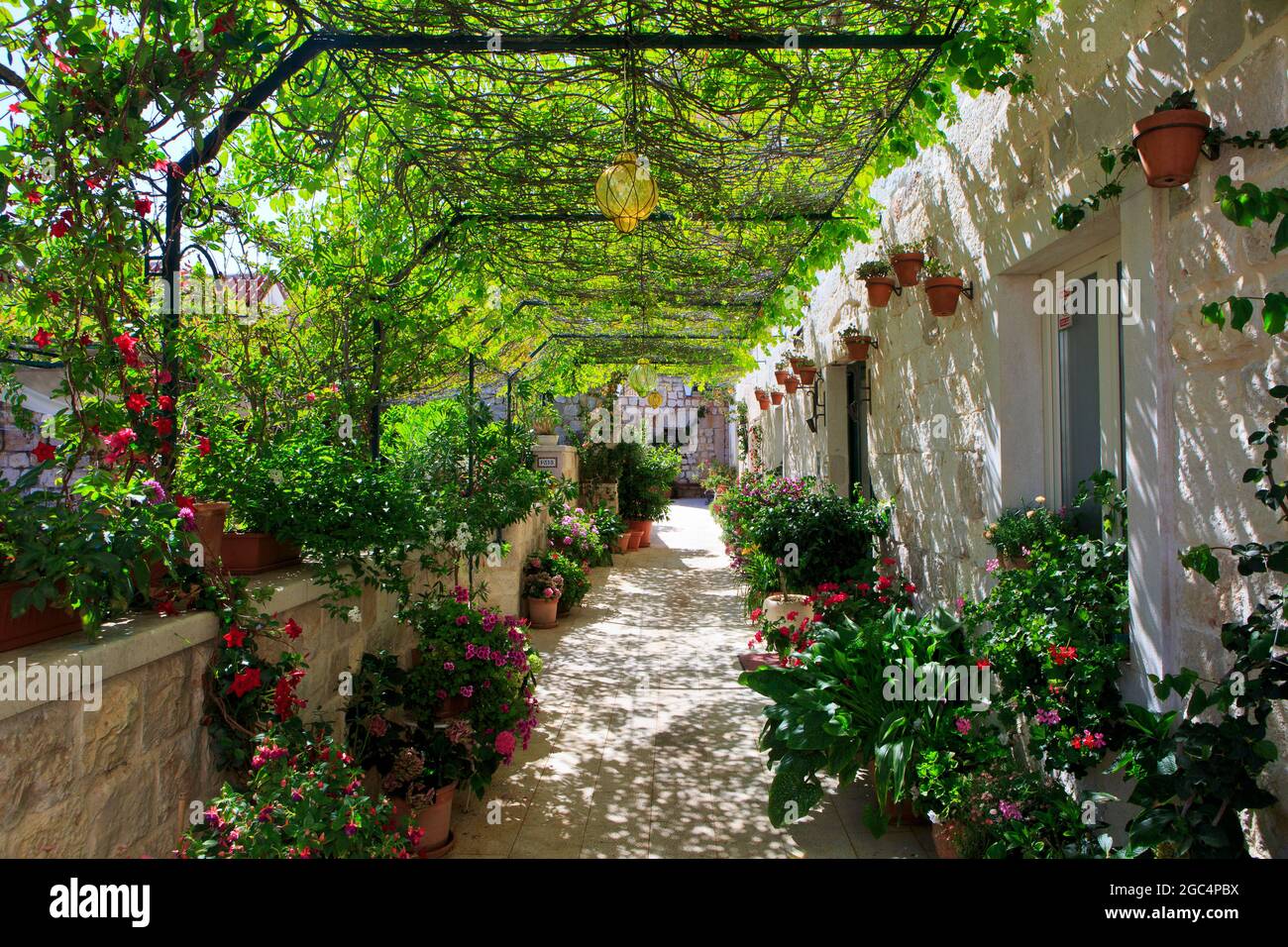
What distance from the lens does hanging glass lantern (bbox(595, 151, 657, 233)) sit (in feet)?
11.0

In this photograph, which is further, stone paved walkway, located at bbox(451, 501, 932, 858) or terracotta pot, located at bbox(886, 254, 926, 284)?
terracotta pot, located at bbox(886, 254, 926, 284)

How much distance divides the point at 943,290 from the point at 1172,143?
1705 mm

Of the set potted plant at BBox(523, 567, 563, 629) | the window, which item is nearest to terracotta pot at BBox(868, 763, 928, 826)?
the window

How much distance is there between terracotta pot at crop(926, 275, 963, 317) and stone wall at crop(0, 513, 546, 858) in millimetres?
3013

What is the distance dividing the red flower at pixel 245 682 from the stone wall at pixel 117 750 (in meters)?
0.09

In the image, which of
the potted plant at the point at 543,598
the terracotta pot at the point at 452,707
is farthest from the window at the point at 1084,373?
the potted plant at the point at 543,598

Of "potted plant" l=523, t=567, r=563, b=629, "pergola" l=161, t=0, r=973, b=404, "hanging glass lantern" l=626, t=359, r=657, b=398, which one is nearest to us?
"pergola" l=161, t=0, r=973, b=404

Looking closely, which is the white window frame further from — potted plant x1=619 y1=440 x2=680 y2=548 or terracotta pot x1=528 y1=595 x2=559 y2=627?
potted plant x1=619 y1=440 x2=680 y2=548

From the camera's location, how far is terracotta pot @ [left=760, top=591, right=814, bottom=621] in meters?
5.73

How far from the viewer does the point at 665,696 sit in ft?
16.6

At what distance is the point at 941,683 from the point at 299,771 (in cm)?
217

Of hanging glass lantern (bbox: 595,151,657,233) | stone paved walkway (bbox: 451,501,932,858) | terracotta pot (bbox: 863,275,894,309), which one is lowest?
stone paved walkway (bbox: 451,501,932,858)

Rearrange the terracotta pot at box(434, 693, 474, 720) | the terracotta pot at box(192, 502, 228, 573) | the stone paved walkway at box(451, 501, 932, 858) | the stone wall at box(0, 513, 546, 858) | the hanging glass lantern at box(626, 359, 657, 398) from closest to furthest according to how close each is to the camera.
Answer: the stone wall at box(0, 513, 546, 858) < the terracotta pot at box(192, 502, 228, 573) < the stone paved walkway at box(451, 501, 932, 858) < the terracotta pot at box(434, 693, 474, 720) < the hanging glass lantern at box(626, 359, 657, 398)

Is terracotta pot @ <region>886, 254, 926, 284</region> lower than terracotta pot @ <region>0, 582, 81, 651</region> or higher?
higher
